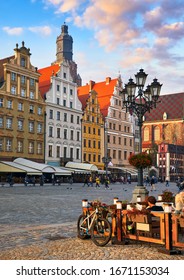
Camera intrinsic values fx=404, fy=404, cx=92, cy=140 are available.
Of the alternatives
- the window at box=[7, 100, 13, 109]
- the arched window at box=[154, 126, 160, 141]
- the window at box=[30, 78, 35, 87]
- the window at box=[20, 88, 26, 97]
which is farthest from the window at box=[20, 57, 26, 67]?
the arched window at box=[154, 126, 160, 141]

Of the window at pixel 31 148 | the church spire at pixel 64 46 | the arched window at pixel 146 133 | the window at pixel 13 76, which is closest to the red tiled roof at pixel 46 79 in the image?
the window at pixel 13 76

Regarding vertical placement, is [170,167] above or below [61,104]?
below

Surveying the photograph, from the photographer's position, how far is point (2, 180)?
45875 millimetres

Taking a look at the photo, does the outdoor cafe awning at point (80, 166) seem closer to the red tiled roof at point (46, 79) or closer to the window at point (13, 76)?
the red tiled roof at point (46, 79)

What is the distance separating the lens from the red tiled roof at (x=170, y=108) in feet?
392

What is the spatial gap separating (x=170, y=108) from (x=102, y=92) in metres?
57.9

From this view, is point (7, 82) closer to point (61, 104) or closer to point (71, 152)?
point (61, 104)

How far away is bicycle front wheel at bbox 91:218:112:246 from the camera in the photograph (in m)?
8.23

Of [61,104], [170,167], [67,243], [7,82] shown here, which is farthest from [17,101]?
[170,167]

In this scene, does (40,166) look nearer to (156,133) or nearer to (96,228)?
(96,228)

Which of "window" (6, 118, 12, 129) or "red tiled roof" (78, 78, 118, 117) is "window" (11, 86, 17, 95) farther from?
"red tiled roof" (78, 78, 118, 117)

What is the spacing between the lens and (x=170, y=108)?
123 m

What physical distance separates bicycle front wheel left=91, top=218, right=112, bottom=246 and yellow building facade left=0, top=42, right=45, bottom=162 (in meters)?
41.0

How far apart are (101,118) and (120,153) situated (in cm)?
817
